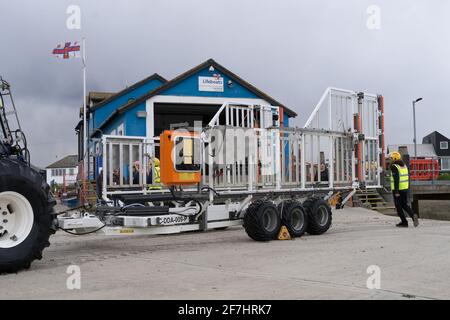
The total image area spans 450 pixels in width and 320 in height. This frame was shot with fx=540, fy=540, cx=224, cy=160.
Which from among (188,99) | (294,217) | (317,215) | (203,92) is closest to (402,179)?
(317,215)

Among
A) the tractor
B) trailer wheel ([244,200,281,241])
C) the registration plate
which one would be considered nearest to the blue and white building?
trailer wheel ([244,200,281,241])

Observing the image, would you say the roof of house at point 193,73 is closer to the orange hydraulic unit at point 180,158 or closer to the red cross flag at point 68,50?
the red cross flag at point 68,50

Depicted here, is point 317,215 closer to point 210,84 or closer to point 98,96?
point 210,84

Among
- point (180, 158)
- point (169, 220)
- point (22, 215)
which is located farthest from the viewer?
point (169, 220)

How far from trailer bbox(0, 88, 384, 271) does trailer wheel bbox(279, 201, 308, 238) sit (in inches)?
0.8

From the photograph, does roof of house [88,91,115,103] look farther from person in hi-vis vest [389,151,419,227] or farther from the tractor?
the tractor

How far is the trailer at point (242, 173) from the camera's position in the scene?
31.5ft

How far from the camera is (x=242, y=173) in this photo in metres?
10.7

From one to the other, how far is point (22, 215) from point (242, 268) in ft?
10.3

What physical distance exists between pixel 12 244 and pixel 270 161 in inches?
216

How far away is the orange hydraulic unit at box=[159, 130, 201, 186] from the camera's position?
31.0 feet

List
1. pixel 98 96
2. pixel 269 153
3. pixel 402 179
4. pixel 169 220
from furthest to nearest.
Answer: pixel 98 96 < pixel 402 179 < pixel 269 153 < pixel 169 220

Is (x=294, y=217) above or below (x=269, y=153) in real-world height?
below
